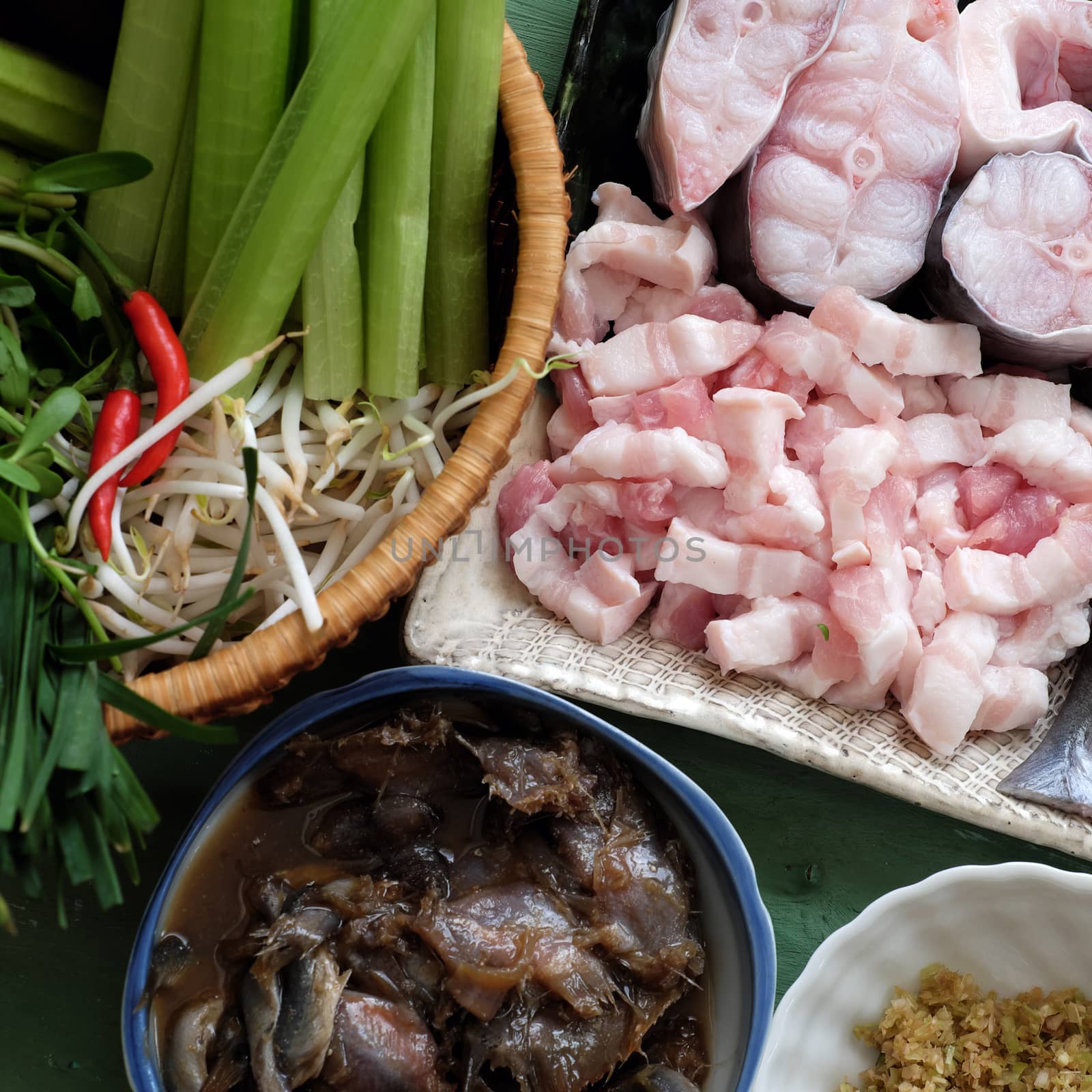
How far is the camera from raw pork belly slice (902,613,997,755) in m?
1.97

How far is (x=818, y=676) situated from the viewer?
203 cm

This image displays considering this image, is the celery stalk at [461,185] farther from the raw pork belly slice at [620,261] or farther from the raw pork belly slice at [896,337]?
the raw pork belly slice at [896,337]

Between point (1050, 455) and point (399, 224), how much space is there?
4.60 feet

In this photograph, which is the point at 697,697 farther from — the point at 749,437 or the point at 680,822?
the point at 749,437

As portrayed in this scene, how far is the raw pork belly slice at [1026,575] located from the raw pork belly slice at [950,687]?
0.21ft

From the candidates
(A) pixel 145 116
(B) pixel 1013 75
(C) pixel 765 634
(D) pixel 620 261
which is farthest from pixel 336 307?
(B) pixel 1013 75

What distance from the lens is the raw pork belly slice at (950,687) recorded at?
1970 millimetres

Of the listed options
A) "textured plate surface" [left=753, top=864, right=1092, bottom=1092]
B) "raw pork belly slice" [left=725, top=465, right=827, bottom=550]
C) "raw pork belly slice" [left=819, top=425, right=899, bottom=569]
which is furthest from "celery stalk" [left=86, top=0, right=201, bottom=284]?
"textured plate surface" [left=753, top=864, right=1092, bottom=1092]

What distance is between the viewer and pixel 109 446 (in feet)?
5.59

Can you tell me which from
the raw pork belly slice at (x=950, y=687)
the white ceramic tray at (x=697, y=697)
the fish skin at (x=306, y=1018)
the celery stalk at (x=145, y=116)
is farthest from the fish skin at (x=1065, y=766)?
the celery stalk at (x=145, y=116)

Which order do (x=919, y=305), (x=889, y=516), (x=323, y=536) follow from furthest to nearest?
(x=919, y=305), (x=889, y=516), (x=323, y=536)

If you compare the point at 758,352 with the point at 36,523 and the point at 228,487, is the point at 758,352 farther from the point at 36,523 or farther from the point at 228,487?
the point at 36,523

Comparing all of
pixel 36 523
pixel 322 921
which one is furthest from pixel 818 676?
pixel 36 523

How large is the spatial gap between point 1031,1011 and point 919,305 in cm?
151
